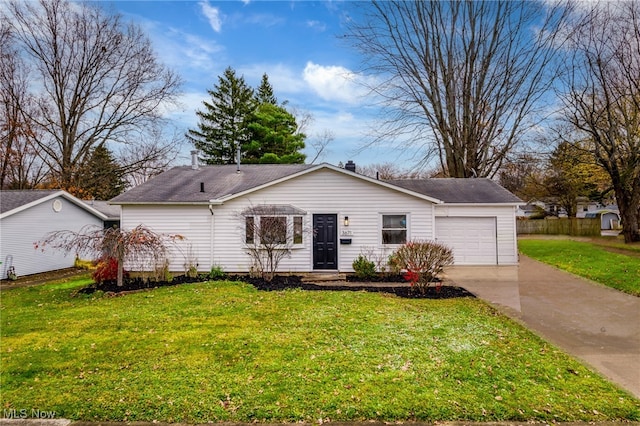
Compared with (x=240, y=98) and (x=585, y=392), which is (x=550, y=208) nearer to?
(x=240, y=98)

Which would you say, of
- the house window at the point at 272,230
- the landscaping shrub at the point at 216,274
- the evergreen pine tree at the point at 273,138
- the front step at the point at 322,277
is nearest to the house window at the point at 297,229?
the house window at the point at 272,230

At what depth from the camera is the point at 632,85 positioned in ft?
56.5

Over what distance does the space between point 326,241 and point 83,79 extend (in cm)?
2233

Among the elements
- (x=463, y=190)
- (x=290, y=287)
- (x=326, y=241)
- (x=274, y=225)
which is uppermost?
(x=463, y=190)

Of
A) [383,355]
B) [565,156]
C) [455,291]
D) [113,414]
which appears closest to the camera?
[113,414]

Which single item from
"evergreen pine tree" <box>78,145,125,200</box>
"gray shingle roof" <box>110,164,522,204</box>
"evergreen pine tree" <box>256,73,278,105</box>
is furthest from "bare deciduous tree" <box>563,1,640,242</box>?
"evergreen pine tree" <box>78,145,125,200</box>

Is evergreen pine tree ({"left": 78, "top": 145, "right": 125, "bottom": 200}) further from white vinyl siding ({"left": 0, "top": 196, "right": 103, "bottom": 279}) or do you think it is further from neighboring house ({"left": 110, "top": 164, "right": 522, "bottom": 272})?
neighboring house ({"left": 110, "top": 164, "right": 522, "bottom": 272})

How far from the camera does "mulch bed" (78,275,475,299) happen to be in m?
9.14

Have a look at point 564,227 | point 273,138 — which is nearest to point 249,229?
point 273,138

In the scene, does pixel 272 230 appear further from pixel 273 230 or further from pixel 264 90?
pixel 264 90

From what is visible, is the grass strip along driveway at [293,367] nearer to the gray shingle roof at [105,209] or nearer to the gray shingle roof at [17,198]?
the gray shingle roof at [17,198]

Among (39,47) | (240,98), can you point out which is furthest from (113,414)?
(240,98)

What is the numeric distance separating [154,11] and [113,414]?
1268 centimetres

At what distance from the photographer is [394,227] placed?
12.4m
